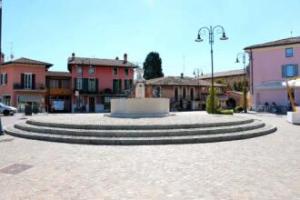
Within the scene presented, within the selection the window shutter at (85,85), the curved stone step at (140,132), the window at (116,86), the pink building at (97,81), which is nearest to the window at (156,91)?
the pink building at (97,81)

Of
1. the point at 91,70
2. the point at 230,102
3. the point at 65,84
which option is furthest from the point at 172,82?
the point at 65,84

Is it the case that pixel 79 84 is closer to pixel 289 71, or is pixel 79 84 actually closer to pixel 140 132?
pixel 289 71

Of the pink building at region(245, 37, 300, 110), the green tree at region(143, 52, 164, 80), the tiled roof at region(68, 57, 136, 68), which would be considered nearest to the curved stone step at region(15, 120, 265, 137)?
the pink building at region(245, 37, 300, 110)

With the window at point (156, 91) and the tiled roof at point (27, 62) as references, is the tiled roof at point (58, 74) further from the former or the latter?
the window at point (156, 91)

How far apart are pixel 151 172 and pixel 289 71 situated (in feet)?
105

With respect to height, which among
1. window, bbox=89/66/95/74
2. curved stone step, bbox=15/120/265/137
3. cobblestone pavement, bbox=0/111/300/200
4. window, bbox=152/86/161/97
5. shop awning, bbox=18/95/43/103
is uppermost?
window, bbox=89/66/95/74

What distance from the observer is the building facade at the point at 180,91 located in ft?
153

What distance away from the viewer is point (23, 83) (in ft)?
133

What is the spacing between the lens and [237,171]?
6406mm

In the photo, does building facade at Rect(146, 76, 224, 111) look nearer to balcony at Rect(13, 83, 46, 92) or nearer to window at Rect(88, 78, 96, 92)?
window at Rect(88, 78, 96, 92)

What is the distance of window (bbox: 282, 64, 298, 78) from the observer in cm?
3339

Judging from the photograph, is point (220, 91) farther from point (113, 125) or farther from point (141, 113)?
point (113, 125)

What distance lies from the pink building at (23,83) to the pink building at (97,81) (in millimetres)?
4505

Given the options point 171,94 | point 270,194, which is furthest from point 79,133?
point 171,94
